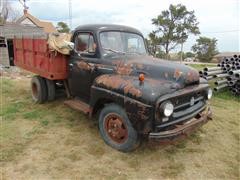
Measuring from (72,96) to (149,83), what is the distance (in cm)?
273

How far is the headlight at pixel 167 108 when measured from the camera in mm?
→ 3510

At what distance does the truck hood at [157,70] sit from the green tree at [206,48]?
42.0 metres

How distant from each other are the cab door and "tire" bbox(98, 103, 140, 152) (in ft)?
3.30

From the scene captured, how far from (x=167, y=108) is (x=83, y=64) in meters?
2.36

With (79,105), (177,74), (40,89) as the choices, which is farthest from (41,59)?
(177,74)

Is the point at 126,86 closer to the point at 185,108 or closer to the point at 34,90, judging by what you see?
the point at 185,108

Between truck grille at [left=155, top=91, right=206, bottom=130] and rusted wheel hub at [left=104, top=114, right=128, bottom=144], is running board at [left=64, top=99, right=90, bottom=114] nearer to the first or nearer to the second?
rusted wheel hub at [left=104, top=114, right=128, bottom=144]

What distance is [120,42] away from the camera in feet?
16.8

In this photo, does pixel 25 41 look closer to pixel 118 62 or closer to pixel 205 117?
pixel 118 62

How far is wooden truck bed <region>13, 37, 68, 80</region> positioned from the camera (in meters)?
5.82

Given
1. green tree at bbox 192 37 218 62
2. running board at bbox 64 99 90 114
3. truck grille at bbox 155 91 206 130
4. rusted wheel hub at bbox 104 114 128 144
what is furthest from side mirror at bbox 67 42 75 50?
green tree at bbox 192 37 218 62

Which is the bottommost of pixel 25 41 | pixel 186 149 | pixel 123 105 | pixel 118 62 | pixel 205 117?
pixel 186 149

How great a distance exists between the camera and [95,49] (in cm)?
488

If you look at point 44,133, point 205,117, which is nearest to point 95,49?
point 44,133
